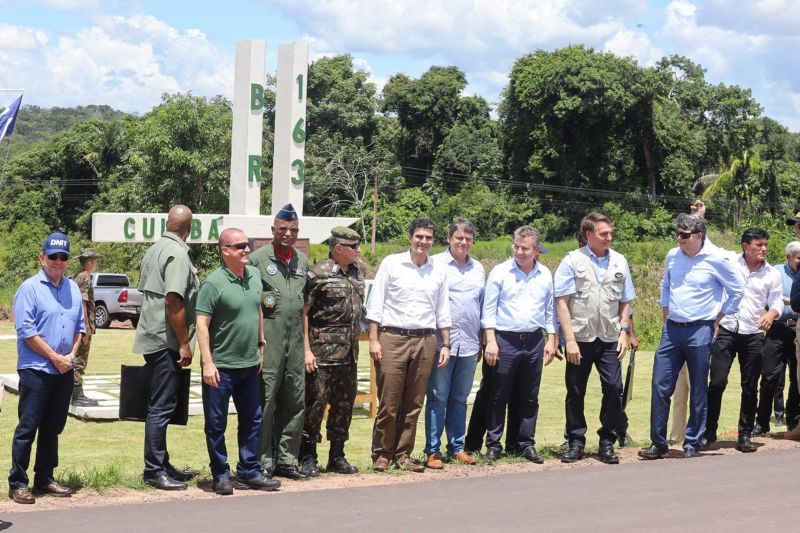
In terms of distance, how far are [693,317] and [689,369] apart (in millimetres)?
466

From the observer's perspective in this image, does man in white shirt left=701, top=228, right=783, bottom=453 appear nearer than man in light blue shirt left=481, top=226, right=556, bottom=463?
No

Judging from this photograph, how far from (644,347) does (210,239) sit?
15.8m

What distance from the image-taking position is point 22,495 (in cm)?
677

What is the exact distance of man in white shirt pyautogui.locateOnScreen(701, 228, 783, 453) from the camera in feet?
31.2

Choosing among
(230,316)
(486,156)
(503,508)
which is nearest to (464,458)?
(503,508)

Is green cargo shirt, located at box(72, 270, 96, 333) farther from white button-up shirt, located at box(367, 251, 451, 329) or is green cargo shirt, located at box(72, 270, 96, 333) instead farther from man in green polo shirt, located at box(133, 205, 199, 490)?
white button-up shirt, located at box(367, 251, 451, 329)

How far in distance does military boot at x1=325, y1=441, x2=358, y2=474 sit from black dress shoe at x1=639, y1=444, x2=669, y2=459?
256 cm

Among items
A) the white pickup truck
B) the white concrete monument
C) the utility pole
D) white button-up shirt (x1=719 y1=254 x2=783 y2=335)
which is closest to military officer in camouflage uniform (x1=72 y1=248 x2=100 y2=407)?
the white concrete monument

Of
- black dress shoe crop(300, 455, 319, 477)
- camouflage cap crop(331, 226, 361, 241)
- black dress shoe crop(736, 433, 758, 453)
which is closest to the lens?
black dress shoe crop(300, 455, 319, 477)

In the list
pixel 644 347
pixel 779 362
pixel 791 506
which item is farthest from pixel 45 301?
pixel 644 347

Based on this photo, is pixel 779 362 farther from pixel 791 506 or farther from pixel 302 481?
pixel 302 481

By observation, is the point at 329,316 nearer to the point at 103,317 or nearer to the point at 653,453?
the point at 653,453

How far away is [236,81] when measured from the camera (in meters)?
11.8

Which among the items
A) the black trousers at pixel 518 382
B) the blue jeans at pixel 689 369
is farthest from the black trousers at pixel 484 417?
the blue jeans at pixel 689 369
